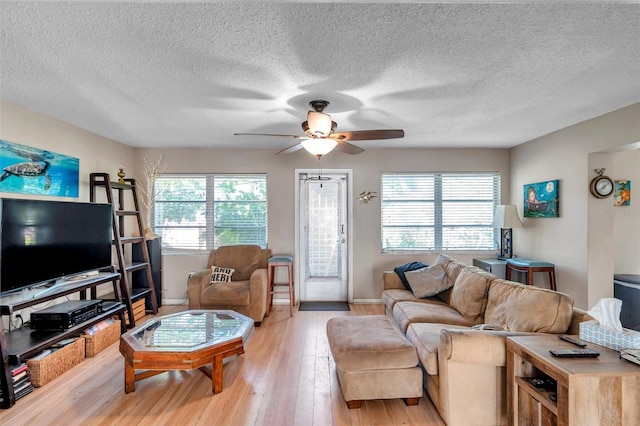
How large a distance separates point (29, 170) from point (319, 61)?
10.1ft

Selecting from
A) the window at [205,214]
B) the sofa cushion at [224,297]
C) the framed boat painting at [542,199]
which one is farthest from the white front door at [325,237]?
the framed boat painting at [542,199]

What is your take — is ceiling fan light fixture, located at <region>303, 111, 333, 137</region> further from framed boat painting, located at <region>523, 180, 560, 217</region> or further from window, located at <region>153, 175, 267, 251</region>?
framed boat painting, located at <region>523, 180, 560, 217</region>

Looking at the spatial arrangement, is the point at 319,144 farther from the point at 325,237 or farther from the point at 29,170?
the point at 29,170

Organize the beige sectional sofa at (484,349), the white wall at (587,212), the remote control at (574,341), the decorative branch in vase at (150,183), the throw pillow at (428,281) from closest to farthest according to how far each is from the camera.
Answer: the remote control at (574,341)
the beige sectional sofa at (484,349)
the white wall at (587,212)
the throw pillow at (428,281)
the decorative branch in vase at (150,183)

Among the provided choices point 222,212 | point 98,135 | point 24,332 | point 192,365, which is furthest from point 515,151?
point 24,332

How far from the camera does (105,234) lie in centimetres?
356

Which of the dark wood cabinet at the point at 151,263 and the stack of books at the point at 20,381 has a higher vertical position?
the dark wood cabinet at the point at 151,263

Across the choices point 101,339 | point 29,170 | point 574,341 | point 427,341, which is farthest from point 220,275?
point 574,341

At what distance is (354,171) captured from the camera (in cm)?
500

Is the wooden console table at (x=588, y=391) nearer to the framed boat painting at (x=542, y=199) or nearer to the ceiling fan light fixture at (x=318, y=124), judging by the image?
the ceiling fan light fixture at (x=318, y=124)

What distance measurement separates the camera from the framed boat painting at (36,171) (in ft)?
9.61

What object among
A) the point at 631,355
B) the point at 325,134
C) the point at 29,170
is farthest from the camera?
the point at 29,170

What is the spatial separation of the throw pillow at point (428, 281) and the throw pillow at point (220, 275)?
2.35 m

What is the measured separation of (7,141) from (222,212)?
2.54 metres
